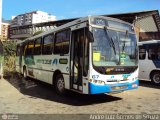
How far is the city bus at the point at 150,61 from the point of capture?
1384 cm

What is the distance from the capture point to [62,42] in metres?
9.96

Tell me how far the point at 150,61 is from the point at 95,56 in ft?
23.6

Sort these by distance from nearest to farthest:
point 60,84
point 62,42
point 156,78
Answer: point 62,42 → point 60,84 → point 156,78

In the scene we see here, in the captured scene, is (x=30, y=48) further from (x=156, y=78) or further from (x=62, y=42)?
(x=156, y=78)

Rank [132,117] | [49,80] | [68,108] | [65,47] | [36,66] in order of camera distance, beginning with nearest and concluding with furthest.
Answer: [132,117]
[68,108]
[65,47]
[49,80]
[36,66]

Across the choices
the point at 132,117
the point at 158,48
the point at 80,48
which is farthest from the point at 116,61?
the point at 158,48

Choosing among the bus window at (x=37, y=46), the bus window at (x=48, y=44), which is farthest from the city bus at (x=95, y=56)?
the bus window at (x=37, y=46)

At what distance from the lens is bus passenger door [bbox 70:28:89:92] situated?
321 inches

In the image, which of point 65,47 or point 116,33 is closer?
point 116,33

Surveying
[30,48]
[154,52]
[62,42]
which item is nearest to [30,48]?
[30,48]

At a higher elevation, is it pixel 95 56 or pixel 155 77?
pixel 95 56

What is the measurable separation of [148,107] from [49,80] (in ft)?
16.1

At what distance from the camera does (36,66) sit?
13500 mm

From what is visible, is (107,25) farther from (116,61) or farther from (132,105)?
(132,105)
